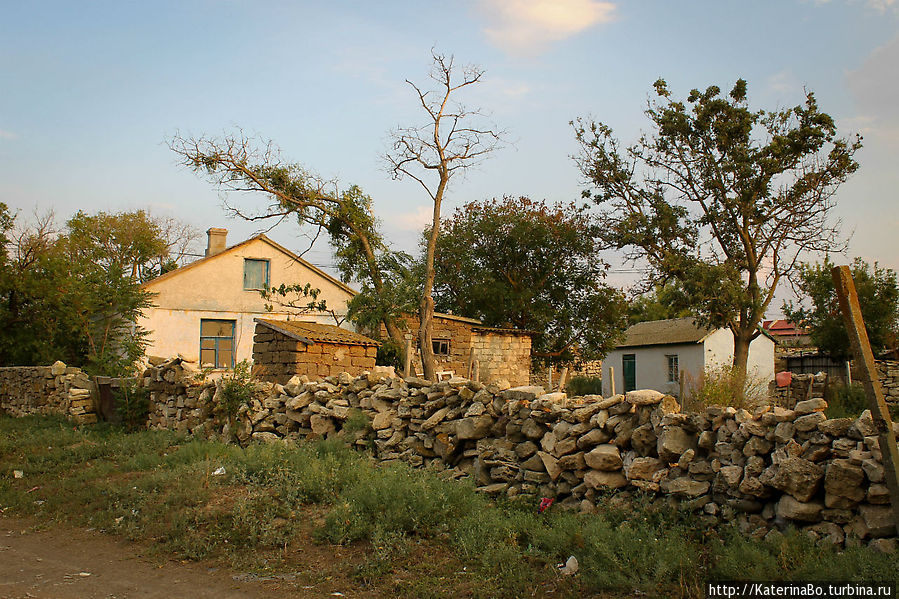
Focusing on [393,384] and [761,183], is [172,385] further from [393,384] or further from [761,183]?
[761,183]

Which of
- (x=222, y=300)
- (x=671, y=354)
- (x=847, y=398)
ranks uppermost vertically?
(x=222, y=300)

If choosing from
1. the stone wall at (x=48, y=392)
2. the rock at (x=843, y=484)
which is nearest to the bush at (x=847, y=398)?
the rock at (x=843, y=484)

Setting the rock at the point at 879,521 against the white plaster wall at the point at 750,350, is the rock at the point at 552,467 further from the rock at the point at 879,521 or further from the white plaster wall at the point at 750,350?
the white plaster wall at the point at 750,350

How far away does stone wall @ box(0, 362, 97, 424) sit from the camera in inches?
614

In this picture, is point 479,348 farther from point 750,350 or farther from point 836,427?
point 836,427

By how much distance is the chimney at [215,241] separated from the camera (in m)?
26.4

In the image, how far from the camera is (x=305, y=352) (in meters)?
12.5

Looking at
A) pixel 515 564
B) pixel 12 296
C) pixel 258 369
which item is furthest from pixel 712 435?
pixel 12 296

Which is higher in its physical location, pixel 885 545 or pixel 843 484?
pixel 843 484

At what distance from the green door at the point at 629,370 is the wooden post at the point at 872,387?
26426 mm

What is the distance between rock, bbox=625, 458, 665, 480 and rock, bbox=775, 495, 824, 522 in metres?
1.26

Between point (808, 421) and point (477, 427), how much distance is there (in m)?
3.89

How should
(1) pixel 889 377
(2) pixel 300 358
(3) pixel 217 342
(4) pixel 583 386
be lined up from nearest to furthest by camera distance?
(2) pixel 300 358 < (1) pixel 889 377 < (3) pixel 217 342 < (4) pixel 583 386

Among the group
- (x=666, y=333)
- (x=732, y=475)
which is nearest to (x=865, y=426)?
(x=732, y=475)
